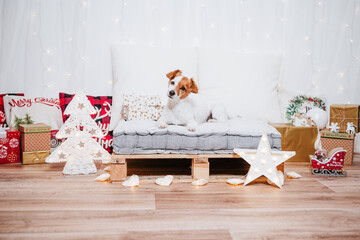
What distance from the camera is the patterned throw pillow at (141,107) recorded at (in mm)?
2469

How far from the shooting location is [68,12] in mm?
2943

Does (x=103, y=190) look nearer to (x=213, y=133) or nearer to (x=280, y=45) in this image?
(x=213, y=133)

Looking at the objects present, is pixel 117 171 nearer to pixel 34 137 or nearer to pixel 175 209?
pixel 175 209

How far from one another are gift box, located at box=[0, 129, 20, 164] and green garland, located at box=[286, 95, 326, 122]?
2.40 meters

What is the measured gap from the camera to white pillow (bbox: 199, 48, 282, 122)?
8.95ft

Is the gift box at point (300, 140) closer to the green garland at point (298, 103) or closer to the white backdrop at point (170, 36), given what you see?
the green garland at point (298, 103)

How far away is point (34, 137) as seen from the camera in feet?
7.86

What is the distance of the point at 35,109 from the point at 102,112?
585 millimetres

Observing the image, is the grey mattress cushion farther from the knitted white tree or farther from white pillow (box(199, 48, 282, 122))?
white pillow (box(199, 48, 282, 122))

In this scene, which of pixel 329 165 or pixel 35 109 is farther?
pixel 35 109

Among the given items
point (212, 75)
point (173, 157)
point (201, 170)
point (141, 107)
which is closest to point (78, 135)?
point (141, 107)

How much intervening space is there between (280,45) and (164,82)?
1.41 m

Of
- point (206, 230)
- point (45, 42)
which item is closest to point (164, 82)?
point (45, 42)

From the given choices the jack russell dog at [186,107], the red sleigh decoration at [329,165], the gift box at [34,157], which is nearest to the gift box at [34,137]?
the gift box at [34,157]
